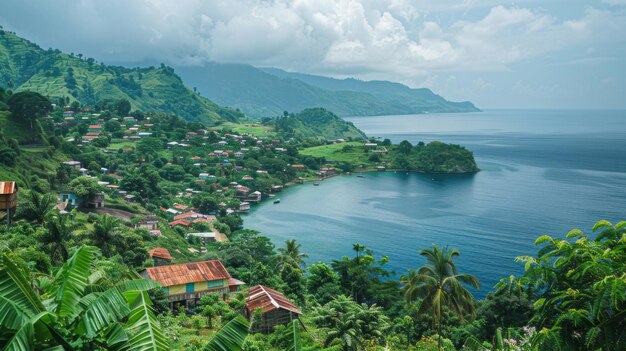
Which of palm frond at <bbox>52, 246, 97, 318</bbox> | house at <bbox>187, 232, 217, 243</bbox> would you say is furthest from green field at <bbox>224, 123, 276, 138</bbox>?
palm frond at <bbox>52, 246, 97, 318</bbox>

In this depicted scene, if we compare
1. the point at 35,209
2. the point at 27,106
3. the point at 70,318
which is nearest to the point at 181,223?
the point at 27,106

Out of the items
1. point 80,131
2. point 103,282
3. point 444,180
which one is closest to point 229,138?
point 80,131

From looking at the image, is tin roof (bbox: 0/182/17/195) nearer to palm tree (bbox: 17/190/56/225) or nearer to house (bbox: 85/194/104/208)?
palm tree (bbox: 17/190/56/225)

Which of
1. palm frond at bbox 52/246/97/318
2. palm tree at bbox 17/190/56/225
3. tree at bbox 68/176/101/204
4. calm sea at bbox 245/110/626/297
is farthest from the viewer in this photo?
calm sea at bbox 245/110/626/297

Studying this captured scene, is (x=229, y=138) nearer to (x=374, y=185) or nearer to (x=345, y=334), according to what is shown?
(x=374, y=185)

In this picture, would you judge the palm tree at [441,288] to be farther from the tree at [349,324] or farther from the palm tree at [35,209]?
the palm tree at [35,209]

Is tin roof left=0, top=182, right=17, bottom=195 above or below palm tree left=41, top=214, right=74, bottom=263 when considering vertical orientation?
above
